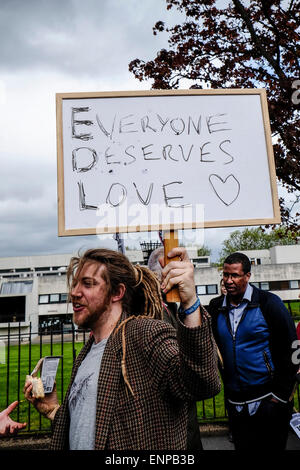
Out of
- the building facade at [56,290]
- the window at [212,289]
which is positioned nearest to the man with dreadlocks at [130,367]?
the building facade at [56,290]

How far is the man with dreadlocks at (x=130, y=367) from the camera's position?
1270 millimetres

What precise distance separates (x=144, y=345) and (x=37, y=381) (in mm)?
934

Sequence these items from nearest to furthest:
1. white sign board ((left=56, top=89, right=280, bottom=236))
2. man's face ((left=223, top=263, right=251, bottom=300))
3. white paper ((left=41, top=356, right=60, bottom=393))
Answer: white sign board ((left=56, top=89, right=280, bottom=236)) < white paper ((left=41, top=356, right=60, bottom=393)) < man's face ((left=223, top=263, right=251, bottom=300))

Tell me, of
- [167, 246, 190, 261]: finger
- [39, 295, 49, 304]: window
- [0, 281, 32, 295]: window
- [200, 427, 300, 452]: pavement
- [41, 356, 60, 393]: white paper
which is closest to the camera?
[167, 246, 190, 261]: finger

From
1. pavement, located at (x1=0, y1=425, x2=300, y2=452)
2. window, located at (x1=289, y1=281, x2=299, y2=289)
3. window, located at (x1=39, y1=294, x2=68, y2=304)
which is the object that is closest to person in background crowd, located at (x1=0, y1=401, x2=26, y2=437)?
pavement, located at (x1=0, y1=425, x2=300, y2=452)

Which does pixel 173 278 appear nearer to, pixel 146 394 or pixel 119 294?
pixel 146 394

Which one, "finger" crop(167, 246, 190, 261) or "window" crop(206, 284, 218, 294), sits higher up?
"finger" crop(167, 246, 190, 261)

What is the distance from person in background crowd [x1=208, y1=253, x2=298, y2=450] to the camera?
103 inches

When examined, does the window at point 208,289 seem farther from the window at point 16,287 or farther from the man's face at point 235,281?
the man's face at point 235,281

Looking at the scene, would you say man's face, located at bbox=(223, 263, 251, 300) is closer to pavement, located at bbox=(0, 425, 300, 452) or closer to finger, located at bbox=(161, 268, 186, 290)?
finger, located at bbox=(161, 268, 186, 290)

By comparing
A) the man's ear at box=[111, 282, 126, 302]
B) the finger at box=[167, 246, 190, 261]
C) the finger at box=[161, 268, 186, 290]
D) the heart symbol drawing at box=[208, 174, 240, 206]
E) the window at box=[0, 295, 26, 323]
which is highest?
the heart symbol drawing at box=[208, 174, 240, 206]

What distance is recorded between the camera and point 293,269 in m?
46.6

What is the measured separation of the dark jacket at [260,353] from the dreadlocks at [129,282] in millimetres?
1199

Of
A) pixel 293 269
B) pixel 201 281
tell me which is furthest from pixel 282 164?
pixel 293 269
